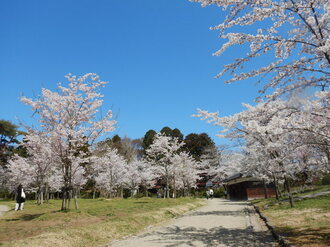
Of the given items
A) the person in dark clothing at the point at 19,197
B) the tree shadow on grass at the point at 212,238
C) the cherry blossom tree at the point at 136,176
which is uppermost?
the cherry blossom tree at the point at 136,176

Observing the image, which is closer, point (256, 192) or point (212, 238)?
point (212, 238)

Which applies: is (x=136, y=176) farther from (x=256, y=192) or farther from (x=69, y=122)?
(x=69, y=122)

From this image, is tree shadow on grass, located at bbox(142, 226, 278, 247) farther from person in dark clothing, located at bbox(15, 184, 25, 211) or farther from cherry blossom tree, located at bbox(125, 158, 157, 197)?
cherry blossom tree, located at bbox(125, 158, 157, 197)

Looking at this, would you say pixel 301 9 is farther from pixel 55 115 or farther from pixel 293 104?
pixel 55 115

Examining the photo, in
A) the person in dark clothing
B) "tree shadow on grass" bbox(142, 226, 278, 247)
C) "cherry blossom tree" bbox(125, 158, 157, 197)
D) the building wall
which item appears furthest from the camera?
"cherry blossom tree" bbox(125, 158, 157, 197)

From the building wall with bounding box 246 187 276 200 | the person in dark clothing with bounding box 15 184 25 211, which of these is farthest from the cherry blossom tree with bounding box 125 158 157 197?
the person in dark clothing with bounding box 15 184 25 211

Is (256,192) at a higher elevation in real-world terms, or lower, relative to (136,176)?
lower

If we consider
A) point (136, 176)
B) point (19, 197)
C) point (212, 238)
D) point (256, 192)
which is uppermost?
point (136, 176)

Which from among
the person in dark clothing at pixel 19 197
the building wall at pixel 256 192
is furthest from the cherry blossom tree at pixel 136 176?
the person in dark clothing at pixel 19 197

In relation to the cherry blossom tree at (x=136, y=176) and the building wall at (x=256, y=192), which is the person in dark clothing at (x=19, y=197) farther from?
the building wall at (x=256, y=192)

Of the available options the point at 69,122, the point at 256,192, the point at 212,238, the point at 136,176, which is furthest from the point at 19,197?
the point at 256,192

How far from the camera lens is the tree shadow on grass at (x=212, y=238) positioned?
7082 mm

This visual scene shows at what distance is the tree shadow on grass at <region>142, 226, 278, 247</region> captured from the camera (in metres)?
7.08

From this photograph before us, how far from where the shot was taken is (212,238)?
8016mm
